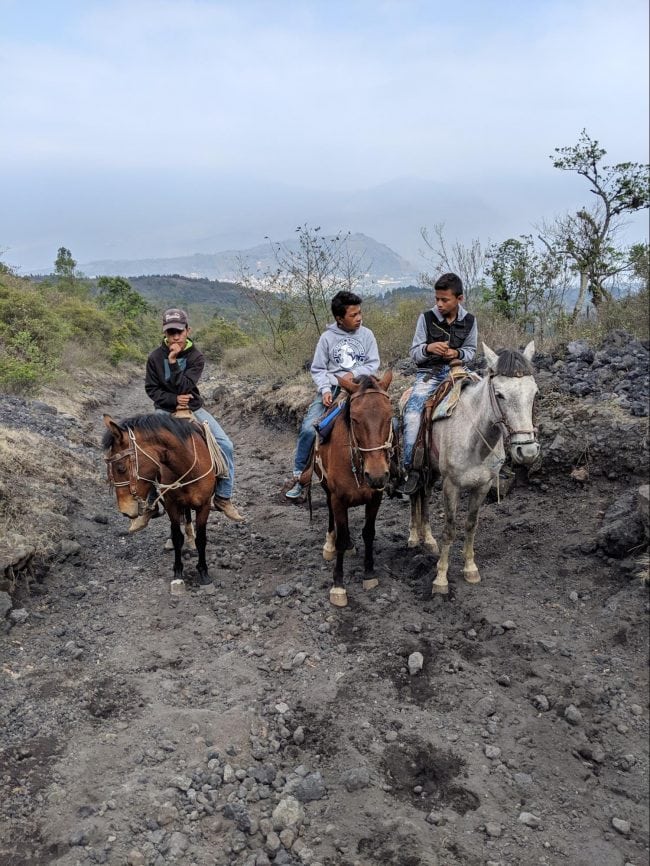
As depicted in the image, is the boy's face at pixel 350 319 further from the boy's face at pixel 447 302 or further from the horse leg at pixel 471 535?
the horse leg at pixel 471 535

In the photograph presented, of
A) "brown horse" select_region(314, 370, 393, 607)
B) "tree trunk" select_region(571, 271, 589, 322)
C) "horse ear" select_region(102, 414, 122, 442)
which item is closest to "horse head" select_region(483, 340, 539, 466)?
"brown horse" select_region(314, 370, 393, 607)

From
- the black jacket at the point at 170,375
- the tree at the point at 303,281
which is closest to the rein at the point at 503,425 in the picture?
the black jacket at the point at 170,375

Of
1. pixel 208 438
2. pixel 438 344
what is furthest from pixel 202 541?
pixel 438 344

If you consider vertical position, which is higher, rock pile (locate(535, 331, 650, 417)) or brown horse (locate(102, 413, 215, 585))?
rock pile (locate(535, 331, 650, 417))

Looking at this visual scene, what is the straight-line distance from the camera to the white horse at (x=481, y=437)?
13.5 ft

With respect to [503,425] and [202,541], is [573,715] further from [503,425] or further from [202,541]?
[202,541]

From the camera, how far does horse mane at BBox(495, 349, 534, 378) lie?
421 centimetres

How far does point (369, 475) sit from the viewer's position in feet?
14.2

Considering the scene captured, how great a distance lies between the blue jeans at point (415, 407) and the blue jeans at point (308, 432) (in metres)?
0.92

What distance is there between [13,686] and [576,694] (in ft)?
13.8

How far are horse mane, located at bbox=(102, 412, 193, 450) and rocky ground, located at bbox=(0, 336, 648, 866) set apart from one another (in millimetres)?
1696

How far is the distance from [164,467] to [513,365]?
Answer: 11.2 ft

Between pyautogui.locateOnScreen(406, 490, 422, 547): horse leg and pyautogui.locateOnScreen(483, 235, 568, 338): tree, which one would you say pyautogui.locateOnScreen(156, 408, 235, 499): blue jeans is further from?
pyautogui.locateOnScreen(483, 235, 568, 338): tree

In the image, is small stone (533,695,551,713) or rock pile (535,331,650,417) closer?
small stone (533,695,551,713)
